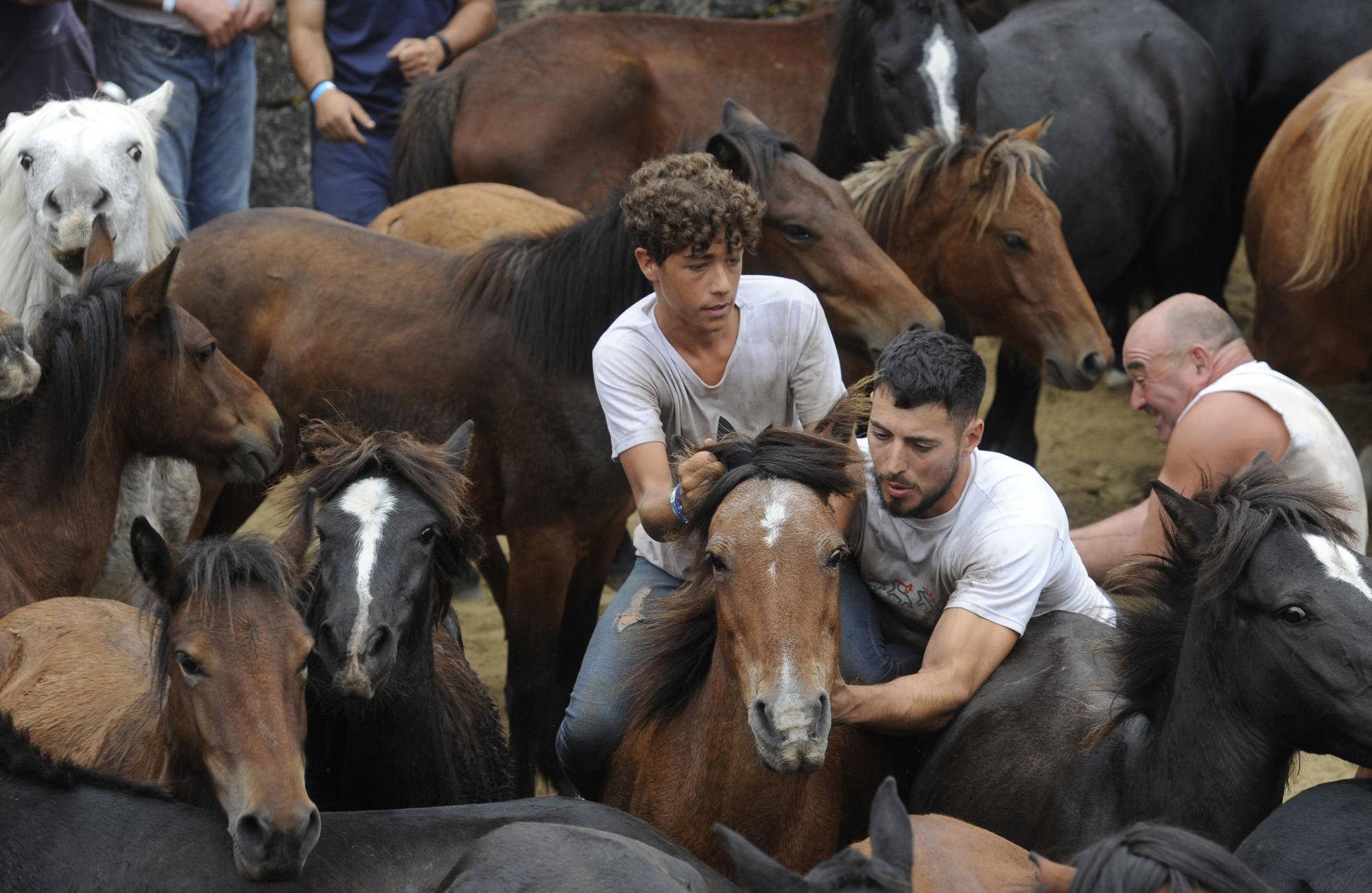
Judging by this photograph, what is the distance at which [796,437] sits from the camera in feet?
10.8

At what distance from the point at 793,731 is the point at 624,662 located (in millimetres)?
1123

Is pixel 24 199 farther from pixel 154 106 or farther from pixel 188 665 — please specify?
pixel 188 665

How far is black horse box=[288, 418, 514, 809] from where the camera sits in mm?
3244

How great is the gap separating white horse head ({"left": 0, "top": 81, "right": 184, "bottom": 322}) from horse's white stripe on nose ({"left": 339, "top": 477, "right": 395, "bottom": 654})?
174 centimetres

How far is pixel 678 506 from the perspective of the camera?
338 cm

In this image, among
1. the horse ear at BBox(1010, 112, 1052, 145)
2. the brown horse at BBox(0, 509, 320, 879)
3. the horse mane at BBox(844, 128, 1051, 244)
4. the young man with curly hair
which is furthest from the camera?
the horse ear at BBox(1010, 112, 1052, 145)

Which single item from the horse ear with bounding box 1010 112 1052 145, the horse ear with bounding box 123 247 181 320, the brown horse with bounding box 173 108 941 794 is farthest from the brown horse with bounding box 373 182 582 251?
the horse ear with bounding box 123 247 181 320

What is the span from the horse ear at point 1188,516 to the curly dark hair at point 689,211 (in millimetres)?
1239

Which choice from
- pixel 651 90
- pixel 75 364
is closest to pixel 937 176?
pixel 651 90

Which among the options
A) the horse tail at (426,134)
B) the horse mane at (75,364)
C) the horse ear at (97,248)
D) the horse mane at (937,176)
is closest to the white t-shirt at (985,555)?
the horse mane at (937,176)

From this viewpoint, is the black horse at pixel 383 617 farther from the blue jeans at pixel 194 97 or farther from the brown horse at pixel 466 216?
the blue jeans at pixel 194 97

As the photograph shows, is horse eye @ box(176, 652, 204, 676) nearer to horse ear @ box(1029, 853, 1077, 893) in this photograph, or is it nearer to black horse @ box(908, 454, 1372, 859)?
horse ear @ box(1029, 853, 1077, 893)

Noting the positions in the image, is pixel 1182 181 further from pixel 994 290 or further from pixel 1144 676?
pixel 1144 676

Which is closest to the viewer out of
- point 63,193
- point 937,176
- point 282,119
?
point 63,193
